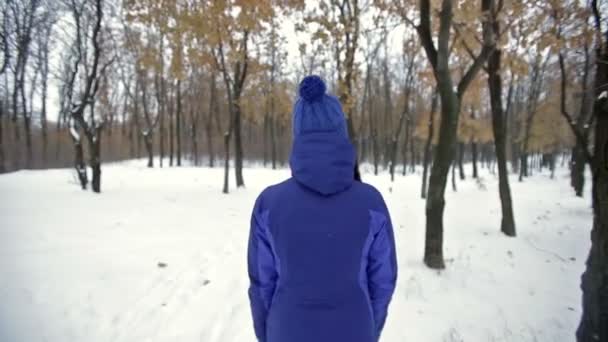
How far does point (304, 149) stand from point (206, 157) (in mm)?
34852

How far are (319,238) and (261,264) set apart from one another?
404 millimetres

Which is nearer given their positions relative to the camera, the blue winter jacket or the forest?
the blue winter jacket

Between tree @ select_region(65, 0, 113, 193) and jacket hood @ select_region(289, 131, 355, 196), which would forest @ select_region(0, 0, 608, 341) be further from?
jacket hood @ select_region(289, 131, 355, 196)

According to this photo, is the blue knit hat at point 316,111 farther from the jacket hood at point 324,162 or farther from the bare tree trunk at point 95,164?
the bare tree trunk at point 95,164

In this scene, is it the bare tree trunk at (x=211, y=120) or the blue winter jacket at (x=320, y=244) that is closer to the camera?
the blue winter jacket at (x=320, y=244)

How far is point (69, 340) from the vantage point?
3.01 m

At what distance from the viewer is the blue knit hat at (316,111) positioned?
1603mm

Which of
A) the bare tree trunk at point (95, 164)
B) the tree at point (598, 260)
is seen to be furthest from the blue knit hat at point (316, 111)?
the bare tree trunk at point (95, 164)

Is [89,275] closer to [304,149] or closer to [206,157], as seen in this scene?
[304,149]

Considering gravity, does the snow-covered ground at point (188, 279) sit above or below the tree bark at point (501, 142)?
below

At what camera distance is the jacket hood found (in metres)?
1.52

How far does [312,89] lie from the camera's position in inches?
64.2

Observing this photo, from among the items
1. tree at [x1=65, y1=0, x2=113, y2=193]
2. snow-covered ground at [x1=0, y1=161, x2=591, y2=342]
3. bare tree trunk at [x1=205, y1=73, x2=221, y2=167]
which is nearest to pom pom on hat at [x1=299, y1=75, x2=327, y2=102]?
snow-covered ground at [x1=0, y1=161, x2=591, y2=342]

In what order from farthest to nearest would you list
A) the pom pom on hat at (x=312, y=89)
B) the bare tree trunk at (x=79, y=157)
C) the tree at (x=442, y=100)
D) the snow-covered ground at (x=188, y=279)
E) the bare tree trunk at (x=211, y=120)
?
the bare tree trunk at (x=211, y=120) → the bare tree trunk at (x=79, y=157) → the tree at (x=442, y=100) → the snow-covered ground at (x=188, y=279) → the pom pom on hat at (x=312, y=89)
